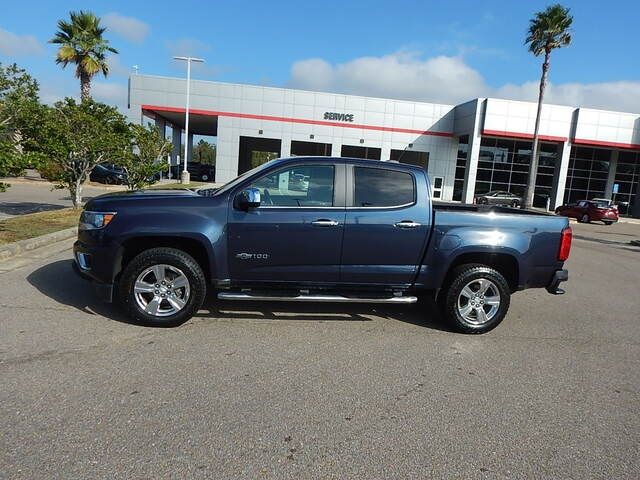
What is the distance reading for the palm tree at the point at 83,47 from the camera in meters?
29.2

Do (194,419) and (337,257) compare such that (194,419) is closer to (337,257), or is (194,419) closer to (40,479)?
(40,479)

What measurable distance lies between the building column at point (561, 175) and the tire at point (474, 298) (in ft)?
119

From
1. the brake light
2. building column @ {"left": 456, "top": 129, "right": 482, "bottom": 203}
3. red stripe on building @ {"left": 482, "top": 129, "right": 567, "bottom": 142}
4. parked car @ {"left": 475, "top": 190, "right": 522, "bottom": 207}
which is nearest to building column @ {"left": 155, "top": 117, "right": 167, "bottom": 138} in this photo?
building column @ {"left": 456, "top": 129, "right": 482, "bottom": 203}

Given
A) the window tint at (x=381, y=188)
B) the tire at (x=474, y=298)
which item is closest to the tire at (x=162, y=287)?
the window tint at (x=381, y=188)

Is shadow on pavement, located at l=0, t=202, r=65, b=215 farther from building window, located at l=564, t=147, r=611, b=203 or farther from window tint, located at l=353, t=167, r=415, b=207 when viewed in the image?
building window, located at l=564, t=147, r=611, b=203

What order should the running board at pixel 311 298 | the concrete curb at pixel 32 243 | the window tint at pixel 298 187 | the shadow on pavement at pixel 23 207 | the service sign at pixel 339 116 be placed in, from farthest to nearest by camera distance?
the service sign at pixel 339 116 → the shadow on pavement at pixel 23 207 → the concrete curb at pixel 32 243 → the window tint at pixel 298 187 → the running board at pixel 311 298

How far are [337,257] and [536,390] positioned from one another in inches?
88.2

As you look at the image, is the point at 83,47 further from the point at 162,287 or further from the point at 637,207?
the point at 637,207

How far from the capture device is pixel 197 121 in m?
42.2

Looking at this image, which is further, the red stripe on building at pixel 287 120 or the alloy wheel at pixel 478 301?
the red stripe on building at pixel 287 120

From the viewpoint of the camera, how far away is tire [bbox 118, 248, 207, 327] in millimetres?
4898

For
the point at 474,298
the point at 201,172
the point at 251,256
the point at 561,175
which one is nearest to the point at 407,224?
the point at 474,298

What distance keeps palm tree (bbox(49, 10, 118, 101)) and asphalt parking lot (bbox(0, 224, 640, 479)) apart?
27939 mm

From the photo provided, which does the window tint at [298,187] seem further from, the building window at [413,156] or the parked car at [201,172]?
the parked car at [201,172]
